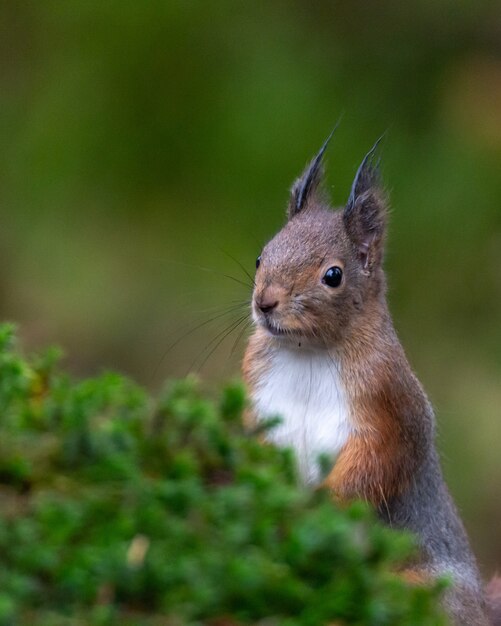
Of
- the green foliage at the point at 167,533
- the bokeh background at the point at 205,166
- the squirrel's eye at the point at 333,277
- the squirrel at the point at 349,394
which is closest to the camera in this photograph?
the green foliage at the point at 167,533

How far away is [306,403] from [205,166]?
5.89 m

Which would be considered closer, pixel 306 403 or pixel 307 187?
pixel 306 403

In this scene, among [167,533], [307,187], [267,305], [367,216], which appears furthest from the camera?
[307,187]

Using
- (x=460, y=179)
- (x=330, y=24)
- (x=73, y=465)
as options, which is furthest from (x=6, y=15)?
(x=73, y=465)

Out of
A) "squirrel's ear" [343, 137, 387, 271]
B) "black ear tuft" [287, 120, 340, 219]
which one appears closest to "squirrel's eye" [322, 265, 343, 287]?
"squirrel's ear" [343, 137, 387, 271]

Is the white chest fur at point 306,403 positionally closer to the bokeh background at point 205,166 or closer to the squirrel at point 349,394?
the squirrel at point 349,394

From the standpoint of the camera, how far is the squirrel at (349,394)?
4848mm

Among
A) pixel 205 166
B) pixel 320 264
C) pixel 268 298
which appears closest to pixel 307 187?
pixel 320 264

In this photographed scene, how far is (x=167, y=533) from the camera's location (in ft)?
7.83

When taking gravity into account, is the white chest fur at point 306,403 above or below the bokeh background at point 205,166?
below

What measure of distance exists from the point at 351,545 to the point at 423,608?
0.68ft

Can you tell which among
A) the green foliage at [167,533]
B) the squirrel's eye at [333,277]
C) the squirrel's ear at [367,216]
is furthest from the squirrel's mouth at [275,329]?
the green foliage at [167,533]

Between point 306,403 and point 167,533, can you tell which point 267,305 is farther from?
point 167,533

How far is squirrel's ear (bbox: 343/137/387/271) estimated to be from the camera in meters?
5.41
